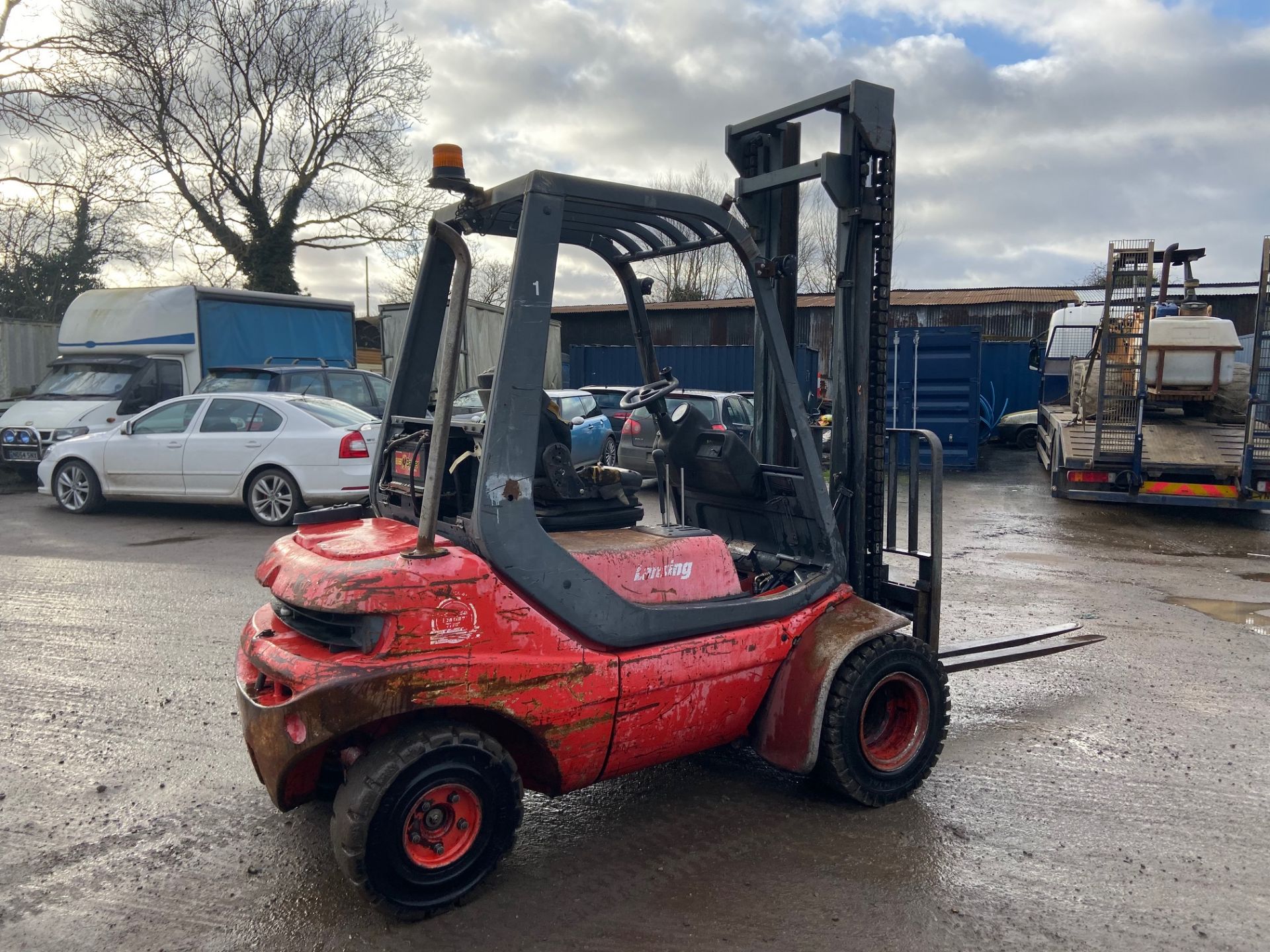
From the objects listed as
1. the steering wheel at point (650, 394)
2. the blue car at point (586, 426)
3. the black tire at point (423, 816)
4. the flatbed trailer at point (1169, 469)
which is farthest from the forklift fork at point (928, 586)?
the blue car at point (586, 426)

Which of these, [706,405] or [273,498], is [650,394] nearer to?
[273,498]

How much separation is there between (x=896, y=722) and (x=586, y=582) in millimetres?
1706

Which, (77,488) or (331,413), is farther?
(77,488)

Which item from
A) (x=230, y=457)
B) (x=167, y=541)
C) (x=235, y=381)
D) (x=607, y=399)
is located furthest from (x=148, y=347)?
(x=607, y=399)

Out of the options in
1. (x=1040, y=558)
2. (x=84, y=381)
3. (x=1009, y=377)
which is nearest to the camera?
(x=1040, y=558)

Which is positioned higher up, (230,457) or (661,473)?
(661,473)

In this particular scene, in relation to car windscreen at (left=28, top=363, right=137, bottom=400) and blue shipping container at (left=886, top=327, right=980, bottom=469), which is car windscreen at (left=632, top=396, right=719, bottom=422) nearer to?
blue shipping container at (left=886, top=327, right=980, bottom=469)

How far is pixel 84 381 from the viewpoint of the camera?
14.2 m

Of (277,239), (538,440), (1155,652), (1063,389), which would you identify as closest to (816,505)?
(538,440)

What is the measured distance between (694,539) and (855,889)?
53.1 inches

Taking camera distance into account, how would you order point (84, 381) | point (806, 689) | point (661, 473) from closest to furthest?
point (806, 689)
point (661, 473)
point (84, 381)

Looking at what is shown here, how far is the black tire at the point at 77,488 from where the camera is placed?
1124 cm

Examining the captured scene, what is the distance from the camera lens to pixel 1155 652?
609 centimetres

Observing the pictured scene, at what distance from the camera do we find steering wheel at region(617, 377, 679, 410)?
3.93 m
